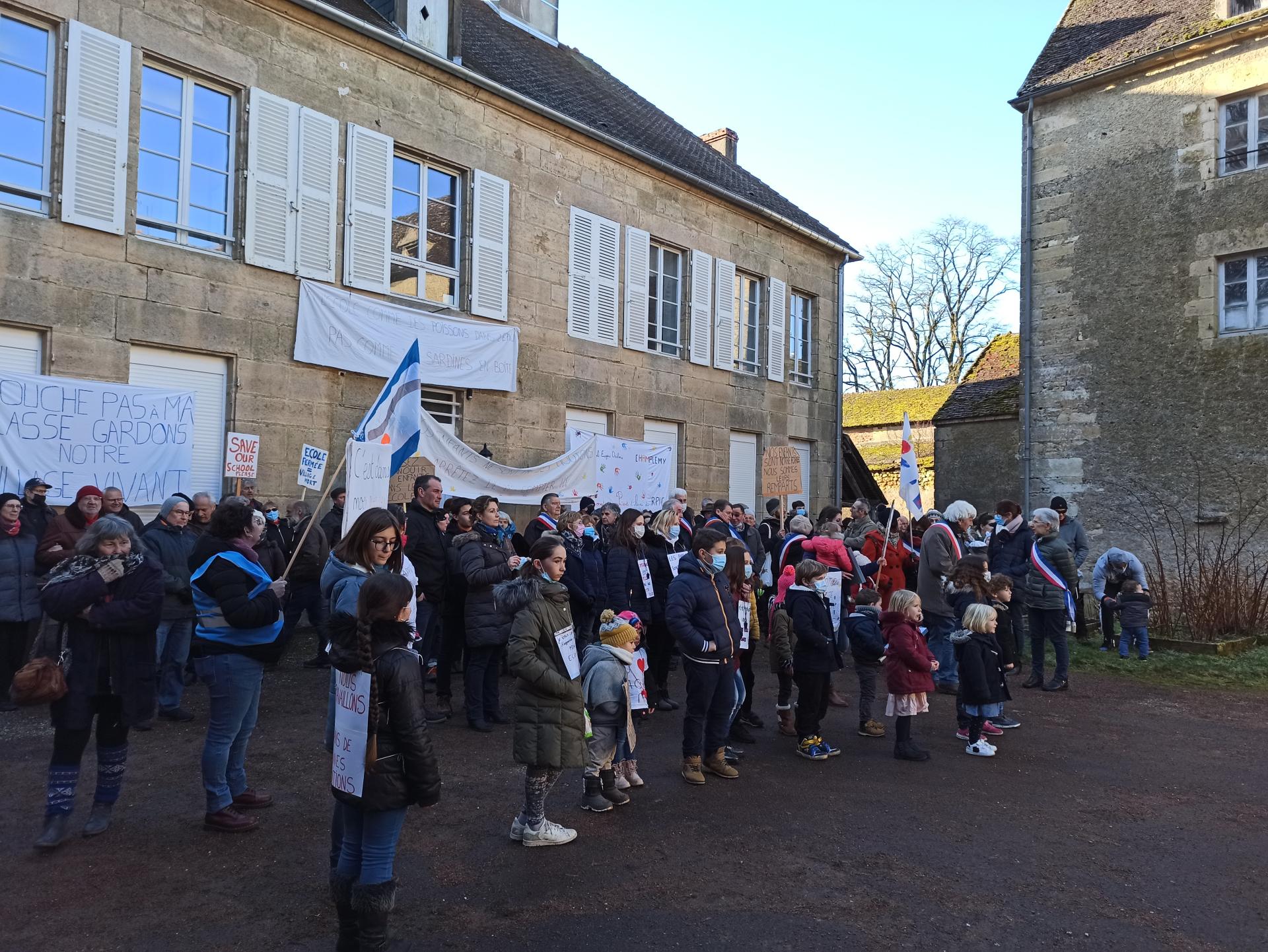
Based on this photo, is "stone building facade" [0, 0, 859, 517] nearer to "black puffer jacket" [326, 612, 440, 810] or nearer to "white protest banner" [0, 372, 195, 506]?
"white protest banner" [0, 372, 195, 506]

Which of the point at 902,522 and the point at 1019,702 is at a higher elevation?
the point at 902,522

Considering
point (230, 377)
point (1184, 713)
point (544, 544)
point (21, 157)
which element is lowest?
point (1184, 713)

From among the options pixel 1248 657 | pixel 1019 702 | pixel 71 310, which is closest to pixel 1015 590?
pixel 1019 702

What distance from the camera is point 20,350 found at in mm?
9531

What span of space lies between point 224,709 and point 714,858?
8.39 ft

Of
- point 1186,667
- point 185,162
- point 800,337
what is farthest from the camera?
point 800,337

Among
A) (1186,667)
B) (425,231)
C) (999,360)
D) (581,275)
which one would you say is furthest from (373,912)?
(999,360)

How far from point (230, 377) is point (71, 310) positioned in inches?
70.4

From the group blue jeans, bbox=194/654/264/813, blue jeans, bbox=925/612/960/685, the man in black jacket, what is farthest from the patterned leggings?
blue jeans, bbox=925/612/960/685

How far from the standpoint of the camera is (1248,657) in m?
10.7

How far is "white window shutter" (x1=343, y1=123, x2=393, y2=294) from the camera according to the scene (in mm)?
12195

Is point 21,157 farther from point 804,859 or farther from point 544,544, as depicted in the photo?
point 804,859

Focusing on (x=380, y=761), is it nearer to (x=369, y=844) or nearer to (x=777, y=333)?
(x=369, y=844)

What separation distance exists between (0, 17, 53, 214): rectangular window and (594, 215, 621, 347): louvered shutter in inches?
311
